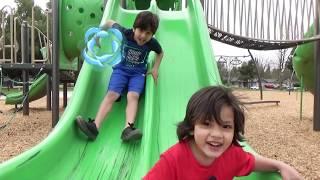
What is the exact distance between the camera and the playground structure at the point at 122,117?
3223 mm

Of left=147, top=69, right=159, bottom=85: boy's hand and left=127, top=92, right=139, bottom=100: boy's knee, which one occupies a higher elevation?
left=147, top=69, right=159, bottom=85: boy's hand

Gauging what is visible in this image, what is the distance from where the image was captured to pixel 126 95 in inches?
175

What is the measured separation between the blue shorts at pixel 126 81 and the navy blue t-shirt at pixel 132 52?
2.3 inches

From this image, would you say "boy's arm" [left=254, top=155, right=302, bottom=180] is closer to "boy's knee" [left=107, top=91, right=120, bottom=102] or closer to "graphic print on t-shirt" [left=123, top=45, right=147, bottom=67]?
"boy's knee" [left=107, top=91, right=120, bottom=102]

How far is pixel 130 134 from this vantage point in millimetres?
3656

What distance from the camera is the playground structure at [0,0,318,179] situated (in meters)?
3.22

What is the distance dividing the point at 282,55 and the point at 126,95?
1664 inches

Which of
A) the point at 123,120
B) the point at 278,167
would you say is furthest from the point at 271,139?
the point at 278,167

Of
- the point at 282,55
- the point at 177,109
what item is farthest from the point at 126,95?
the point at 282,55

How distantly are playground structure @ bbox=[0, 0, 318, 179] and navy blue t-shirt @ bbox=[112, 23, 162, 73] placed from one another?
0.65 ft

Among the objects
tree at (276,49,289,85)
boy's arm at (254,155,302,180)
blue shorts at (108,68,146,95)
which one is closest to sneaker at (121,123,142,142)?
blue shorts at (108,68,146,95)

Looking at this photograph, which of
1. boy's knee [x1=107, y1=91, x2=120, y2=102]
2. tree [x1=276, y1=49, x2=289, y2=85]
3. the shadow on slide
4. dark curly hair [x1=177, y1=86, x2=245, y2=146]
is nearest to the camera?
dark curly hair [x1=177, y1=86, x2=245, y2=146]

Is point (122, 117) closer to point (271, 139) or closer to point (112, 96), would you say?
point (112, 96)

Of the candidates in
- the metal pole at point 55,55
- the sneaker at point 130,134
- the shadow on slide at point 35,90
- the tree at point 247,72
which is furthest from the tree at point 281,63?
the sneaker at point 130,134
